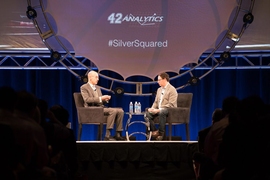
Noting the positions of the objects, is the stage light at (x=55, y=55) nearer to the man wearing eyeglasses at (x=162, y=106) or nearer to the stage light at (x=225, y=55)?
the man wearing eyeglasses at (x=162, y=106)

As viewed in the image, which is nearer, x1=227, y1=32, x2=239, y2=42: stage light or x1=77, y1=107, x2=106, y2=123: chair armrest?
x1=77, y1=107, x2=106, y2=123: chair armrest

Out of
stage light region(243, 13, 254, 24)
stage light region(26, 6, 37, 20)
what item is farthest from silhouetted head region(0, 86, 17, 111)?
stage light region(243, 13, 254, 24)

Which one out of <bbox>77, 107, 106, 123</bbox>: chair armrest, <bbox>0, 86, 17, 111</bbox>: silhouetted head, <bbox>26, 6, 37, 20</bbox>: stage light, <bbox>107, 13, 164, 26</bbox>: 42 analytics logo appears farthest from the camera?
<bbox>107, 13, 164, 26</bbox>: 42 analytics logo

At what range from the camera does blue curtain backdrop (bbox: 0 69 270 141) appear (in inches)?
378

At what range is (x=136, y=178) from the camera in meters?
6.39

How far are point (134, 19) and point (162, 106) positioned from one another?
153 centimetres

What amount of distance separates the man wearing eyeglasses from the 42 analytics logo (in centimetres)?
92

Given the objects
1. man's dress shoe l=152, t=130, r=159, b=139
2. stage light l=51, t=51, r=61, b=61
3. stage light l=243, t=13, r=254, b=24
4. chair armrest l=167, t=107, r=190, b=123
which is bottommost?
man's dress shoe l=152, t=130, r=159, b=139

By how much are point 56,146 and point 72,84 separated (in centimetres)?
555

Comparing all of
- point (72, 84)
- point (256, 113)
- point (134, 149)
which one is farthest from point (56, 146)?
point (72, 84)

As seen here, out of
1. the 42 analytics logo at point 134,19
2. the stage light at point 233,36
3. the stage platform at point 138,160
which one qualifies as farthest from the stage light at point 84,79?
the stage light at point 233,36

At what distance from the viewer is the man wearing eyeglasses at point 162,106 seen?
24.9ft

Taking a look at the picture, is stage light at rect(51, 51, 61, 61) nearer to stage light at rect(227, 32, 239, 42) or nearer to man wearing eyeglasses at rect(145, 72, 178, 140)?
man wearing eyeglasses at rect(145, 72, 178, 140)

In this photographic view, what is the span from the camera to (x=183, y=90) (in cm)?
955
